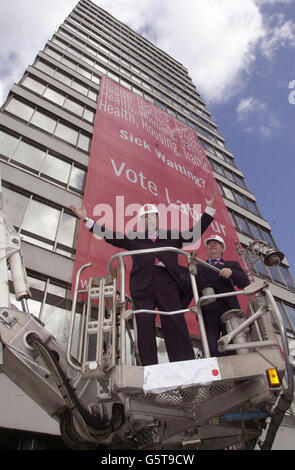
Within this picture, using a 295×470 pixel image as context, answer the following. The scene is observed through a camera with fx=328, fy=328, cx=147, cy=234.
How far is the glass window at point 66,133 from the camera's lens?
12914mm

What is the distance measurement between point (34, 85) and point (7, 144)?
5308mm

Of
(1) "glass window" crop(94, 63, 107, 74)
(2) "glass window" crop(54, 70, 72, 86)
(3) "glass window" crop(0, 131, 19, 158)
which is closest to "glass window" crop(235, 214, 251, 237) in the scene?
(3) "glass window" crop(0, 131, 19, 158)

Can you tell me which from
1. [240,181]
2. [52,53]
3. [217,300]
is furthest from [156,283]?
[240,181]

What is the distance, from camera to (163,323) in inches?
145

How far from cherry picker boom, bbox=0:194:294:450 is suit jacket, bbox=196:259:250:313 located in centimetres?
63

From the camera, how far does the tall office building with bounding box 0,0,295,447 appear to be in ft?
25.0

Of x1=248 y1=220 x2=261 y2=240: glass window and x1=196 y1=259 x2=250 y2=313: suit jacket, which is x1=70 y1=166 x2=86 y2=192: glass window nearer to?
x1=196 y1=259 x2=250 y2=313: suit jacket

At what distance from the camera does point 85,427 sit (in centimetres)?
304

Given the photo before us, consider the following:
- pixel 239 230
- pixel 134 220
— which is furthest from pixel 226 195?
pixel 134 220

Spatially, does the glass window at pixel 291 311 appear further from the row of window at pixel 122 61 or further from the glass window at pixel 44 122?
the row of window at pixel 122 61

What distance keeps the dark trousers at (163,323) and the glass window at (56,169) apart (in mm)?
7950

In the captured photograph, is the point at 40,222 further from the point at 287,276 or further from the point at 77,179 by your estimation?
the point at 287,276

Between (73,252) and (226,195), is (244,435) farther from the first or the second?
(226,195)

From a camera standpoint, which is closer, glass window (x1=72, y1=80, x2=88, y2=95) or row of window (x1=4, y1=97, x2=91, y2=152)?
row of window (x1=4, y1=97, x2=91, y2=152)
